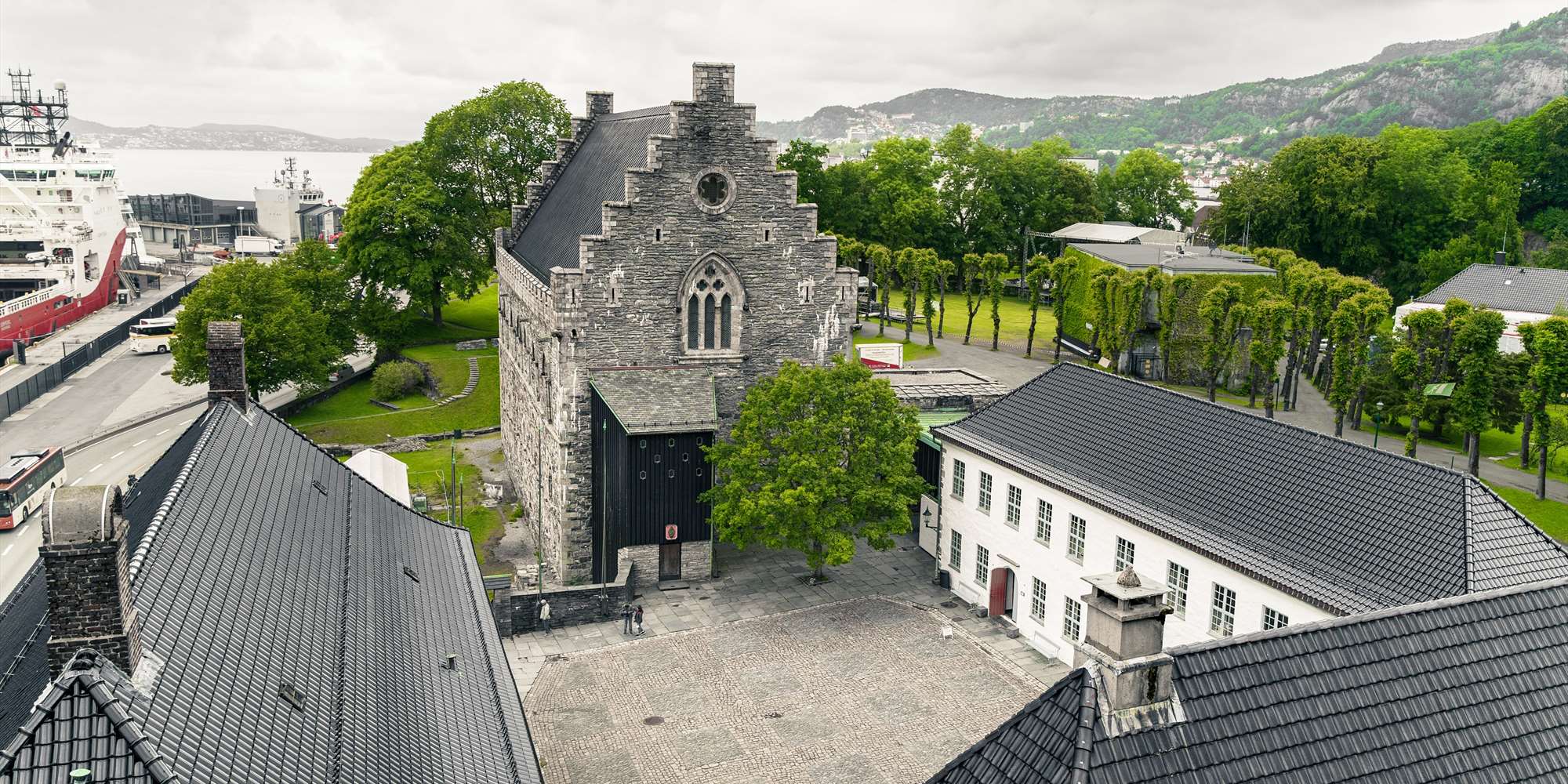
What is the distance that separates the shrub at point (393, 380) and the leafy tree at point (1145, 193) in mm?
84679

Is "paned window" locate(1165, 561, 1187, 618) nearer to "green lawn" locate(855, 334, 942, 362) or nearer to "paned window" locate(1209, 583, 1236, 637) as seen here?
"paned window" locate(1209, 583, 1236, 637)

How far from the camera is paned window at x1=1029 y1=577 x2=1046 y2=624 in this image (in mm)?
35125

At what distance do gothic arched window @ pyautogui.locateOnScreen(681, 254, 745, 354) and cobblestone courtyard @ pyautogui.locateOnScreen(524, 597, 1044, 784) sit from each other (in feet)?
34.2

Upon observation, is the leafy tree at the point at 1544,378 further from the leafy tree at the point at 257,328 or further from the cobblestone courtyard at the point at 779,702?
the leafy tree at the point at 257,328

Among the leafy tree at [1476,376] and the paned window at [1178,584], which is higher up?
the leafy tree at [1476,376]

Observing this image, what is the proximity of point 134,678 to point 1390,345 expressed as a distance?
59559 mm

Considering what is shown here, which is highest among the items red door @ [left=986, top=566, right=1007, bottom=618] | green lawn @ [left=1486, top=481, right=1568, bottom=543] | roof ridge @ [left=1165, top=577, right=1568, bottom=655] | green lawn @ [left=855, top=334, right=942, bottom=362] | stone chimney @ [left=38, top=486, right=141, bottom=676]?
stone chimney @ [left=38, top=486, right=141, bottom=676]

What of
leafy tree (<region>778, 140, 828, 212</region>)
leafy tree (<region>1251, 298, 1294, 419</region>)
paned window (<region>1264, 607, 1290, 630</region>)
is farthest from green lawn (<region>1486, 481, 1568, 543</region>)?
leafy tree (<region>778, 140, 828, 212</region>)

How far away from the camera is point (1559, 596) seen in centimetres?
1917

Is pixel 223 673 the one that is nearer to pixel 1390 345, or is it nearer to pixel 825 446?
pixel 825 446

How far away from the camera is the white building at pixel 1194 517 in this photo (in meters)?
25.9

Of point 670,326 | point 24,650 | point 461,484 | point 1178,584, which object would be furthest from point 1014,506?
point 24,650

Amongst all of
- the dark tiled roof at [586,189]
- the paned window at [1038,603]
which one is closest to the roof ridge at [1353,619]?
the paned window at [1038,603]

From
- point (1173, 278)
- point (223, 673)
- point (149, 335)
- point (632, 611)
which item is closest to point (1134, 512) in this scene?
point (632, 611)
